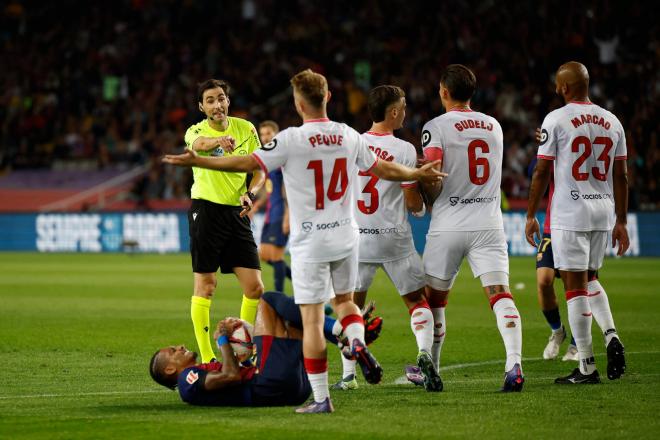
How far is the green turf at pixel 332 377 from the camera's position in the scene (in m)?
6.86

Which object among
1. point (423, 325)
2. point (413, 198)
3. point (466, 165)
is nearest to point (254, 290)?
point (423, 325)

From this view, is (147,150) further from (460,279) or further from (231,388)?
(231,388)

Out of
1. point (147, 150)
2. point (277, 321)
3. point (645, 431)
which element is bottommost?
point (645, 431)

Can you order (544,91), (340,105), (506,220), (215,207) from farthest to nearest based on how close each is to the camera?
(340,105) → (544,91) → (506,220) → (215,207)

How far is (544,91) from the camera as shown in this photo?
2914cm

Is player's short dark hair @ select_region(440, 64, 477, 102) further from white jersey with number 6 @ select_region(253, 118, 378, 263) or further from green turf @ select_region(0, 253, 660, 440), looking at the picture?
green turf @ select_region(0, 253, 660, 440)

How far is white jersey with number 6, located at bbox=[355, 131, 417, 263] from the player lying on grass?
0.90 m

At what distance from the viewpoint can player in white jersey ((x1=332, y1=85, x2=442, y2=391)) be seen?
27.8ft

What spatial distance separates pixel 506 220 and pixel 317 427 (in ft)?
65.4

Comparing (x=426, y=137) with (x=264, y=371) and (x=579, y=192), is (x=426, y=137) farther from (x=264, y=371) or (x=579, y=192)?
(x=264, y=371)

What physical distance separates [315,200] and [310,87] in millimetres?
747

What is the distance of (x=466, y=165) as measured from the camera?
328 inches

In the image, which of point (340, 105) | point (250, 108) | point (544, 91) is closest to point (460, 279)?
point (544, 91)

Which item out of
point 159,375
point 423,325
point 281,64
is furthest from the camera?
point 281,64
